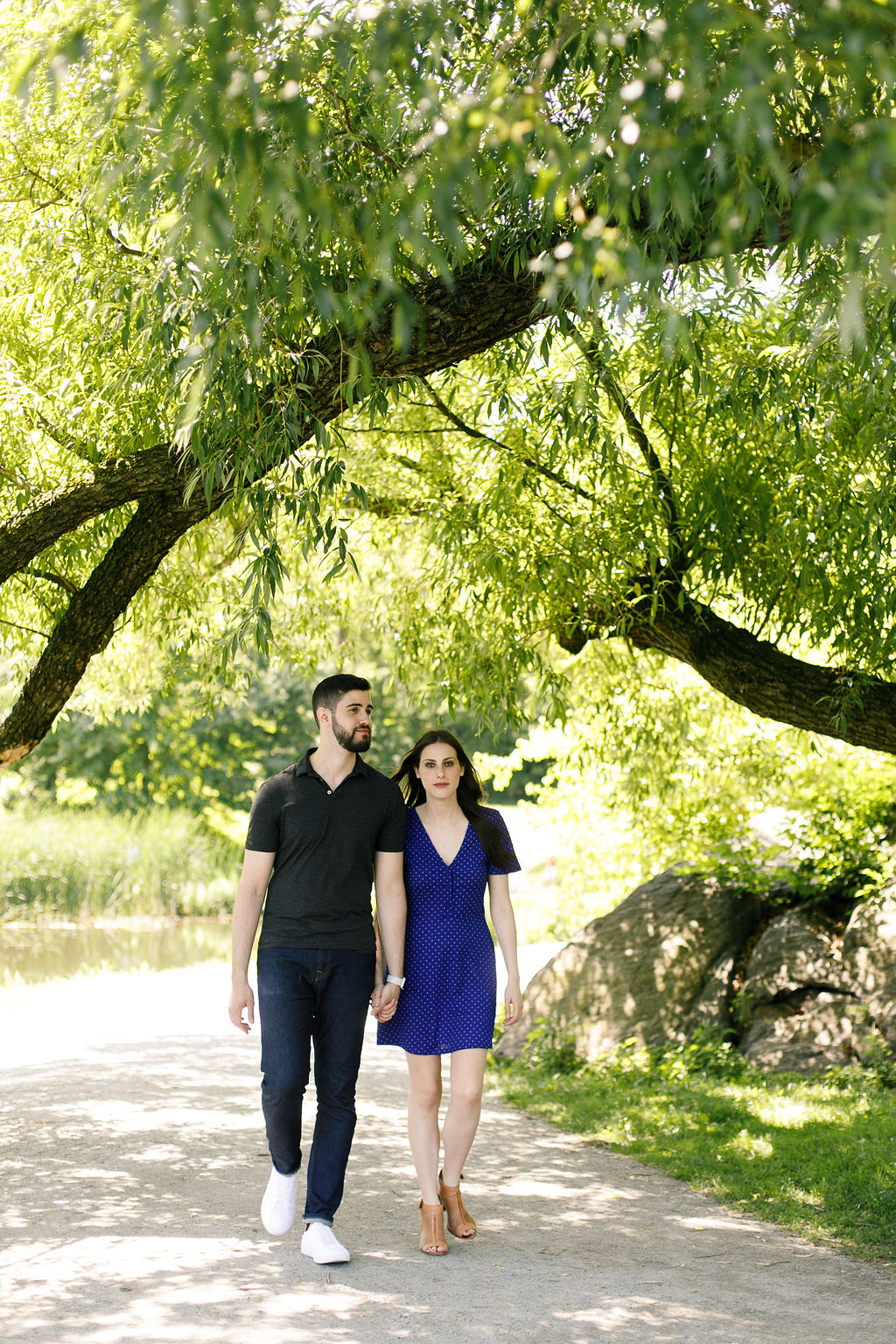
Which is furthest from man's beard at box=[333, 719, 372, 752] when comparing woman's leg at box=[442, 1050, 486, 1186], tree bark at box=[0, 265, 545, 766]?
woman's leg at box=[442, 1050, 486, 1186]

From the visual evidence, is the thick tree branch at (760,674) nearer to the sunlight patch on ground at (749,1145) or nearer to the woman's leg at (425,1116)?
the sunlight patch on ground at (749,1145)

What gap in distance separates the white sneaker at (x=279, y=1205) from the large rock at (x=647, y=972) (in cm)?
473

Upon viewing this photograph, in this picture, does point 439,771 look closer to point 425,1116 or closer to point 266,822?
point 266,822

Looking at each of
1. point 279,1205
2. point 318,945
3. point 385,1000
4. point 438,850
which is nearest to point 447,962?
point 385,1000

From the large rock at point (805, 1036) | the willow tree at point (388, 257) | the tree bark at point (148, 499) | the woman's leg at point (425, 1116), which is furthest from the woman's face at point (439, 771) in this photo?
the large rock at point (805, 1036)

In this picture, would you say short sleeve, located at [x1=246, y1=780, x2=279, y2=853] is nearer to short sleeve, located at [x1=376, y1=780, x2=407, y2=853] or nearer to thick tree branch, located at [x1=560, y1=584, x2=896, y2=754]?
short sleeve, located at [x1=376, y1=780, x2=407, y2=853]

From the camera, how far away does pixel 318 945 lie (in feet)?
14.5

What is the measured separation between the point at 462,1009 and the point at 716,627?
10.9 feet

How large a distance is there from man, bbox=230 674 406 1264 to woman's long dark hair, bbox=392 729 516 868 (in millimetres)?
322

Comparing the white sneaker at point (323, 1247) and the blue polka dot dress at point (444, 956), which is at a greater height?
the blue polka dot dress at point (444, 956)

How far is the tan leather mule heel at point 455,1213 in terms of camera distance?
4.70 meters

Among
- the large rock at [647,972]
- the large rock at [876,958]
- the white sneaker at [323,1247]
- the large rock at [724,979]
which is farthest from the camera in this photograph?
the large rock at [647,972]

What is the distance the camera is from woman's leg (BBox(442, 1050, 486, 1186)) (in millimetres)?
4582

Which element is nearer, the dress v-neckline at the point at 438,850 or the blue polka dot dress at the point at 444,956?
the blue polka dot dress at the point at 444,956
